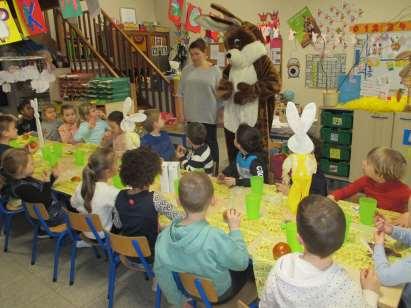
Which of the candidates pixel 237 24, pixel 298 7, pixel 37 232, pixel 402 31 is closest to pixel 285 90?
pixel 298 7

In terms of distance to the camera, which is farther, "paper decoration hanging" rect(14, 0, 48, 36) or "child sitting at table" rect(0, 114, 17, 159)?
"child sitting at table" rect(0, 114, 17, 159)

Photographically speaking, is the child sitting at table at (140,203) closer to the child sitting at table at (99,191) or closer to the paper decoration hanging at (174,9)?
the child sitting at table at (99,191)

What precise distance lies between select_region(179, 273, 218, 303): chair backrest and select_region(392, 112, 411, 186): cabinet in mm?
2895

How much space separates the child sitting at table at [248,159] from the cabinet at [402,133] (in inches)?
75.6

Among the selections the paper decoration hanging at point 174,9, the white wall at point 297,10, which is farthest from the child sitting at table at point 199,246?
the white wall at point 297,10

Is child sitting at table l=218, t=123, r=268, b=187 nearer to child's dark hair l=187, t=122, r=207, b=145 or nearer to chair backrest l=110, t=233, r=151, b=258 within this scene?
child's dark hair l=187, t=122, r=207, b=145

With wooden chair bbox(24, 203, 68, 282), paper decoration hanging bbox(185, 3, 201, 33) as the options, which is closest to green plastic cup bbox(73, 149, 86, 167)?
wooden chair bbox(24, 203, 68, 282)

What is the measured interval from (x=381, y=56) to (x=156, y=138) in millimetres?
3107

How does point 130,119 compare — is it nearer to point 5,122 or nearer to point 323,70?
point 5,122

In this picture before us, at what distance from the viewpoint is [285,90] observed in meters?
5.69

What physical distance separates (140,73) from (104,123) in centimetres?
297

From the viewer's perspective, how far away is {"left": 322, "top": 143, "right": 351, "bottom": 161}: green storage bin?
4.07 meters

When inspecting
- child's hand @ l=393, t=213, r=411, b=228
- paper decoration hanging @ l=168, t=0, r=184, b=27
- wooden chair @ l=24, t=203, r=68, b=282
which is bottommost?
wooden chair @ l=24, t=203, r=68, b=282

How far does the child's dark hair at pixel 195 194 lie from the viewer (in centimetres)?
151
